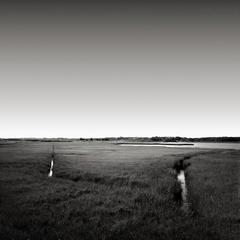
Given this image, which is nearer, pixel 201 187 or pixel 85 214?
pixel 85 214

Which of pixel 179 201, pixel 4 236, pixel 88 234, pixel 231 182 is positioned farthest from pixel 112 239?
pixel 231 182

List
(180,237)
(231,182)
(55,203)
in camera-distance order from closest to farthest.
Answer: (180,237) < (55,203) < (231,182)

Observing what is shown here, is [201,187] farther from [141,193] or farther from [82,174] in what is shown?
[82,174]

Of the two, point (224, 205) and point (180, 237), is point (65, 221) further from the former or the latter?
point (224, 205)

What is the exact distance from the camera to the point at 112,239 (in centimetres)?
1155

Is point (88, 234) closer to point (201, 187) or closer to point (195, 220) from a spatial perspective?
point (195, 220)

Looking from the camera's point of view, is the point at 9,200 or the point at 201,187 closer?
the point at 9,200

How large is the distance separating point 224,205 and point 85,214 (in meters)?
7.89

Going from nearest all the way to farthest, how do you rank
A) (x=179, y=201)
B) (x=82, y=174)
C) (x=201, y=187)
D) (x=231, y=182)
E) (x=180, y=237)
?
(x=180, y=237)
(x=179, y=201)
(x=201, y=187)
(x=231, y=182)
(x=82, y=174)

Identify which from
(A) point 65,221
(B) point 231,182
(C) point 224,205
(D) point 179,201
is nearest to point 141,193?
(D) point 179,201

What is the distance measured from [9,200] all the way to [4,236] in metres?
6.65

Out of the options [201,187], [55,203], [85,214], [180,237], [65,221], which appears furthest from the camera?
[201,187]

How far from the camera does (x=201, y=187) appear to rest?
22500mm

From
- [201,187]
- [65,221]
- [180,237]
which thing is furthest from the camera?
[201,187]
